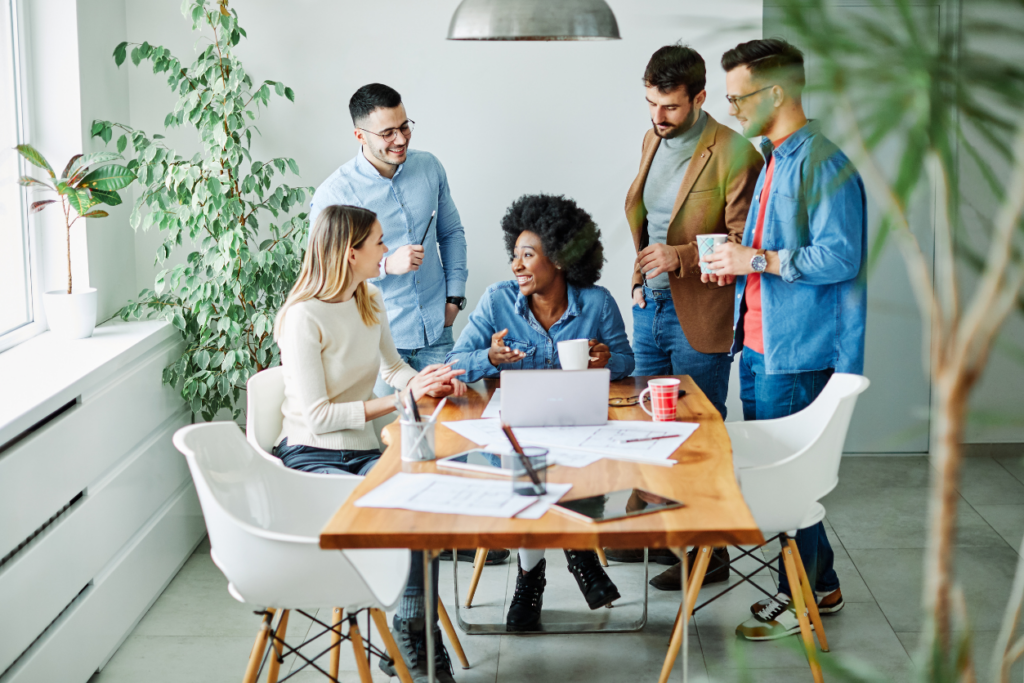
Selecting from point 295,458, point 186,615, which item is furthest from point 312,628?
point 295,458

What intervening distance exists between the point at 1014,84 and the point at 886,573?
10.2 feet

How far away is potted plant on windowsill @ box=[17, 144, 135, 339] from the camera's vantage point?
3.19m

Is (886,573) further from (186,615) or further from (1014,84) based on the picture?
(1014,84)

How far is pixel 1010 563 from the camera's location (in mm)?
3404

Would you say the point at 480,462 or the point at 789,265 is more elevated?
the point at 789,265

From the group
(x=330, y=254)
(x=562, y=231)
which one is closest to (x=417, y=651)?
(x=330, y=254)

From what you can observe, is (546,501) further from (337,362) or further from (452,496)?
(337,362)

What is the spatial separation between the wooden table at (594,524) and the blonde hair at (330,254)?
0.82 m

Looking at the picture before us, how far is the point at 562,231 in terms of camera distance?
9.96 feet

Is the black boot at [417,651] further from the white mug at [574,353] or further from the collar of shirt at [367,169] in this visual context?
the collar of shirt at [367,169]

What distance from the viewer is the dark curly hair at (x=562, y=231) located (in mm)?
2988

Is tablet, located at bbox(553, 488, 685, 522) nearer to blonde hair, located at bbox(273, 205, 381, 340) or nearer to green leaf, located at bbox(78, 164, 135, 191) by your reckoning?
blonde hair, located at bbox(273, 205, 381, 340)

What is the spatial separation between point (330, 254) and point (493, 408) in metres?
0.69

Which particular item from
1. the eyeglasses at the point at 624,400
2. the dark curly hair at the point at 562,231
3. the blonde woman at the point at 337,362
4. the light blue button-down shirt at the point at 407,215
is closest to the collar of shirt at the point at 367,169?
the light blue button-down shirt at the point at 407,215
